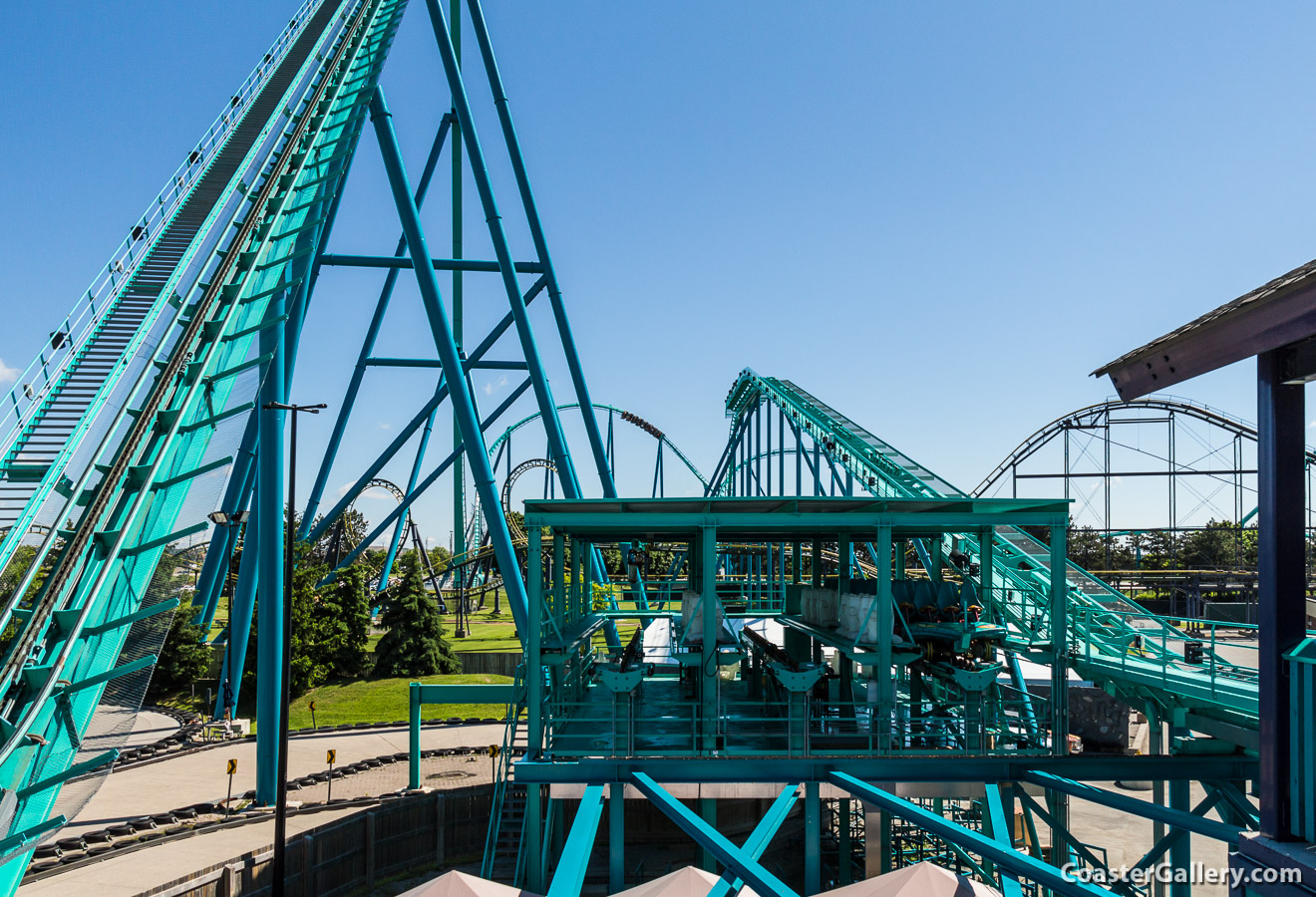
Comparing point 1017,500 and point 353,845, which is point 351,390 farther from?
point 1017,500

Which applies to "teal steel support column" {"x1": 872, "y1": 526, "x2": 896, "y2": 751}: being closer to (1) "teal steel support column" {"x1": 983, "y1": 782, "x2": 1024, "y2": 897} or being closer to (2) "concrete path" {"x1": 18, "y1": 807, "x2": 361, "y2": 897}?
(1) "teal steel support column" {"x1": 983, "y1": 782, "x2": 1024, "y2": 897}

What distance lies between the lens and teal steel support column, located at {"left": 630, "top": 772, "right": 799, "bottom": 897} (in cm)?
668

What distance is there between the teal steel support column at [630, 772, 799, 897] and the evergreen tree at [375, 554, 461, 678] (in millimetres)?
24162

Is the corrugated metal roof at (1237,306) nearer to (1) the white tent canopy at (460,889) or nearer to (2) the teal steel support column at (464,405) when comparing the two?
(1) the white tent canopy at (460,889)

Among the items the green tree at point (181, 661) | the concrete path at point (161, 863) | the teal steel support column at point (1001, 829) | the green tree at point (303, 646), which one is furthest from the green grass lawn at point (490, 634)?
the teal steel support column at point (1001, 829)

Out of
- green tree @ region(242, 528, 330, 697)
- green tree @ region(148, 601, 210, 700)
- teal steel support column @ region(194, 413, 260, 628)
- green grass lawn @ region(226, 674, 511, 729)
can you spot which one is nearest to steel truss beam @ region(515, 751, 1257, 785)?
teal steel support column @ region(194, 413, 260, 628)

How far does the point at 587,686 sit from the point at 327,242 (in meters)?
10.6

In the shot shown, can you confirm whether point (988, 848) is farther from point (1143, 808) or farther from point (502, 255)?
point (502, 255)

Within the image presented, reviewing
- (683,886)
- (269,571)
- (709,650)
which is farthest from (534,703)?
(269,571)

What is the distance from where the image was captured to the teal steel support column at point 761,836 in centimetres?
730

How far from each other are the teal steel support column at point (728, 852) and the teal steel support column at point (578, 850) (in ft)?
2.21

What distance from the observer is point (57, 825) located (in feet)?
18.8

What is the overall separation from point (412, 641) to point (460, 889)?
2511cm

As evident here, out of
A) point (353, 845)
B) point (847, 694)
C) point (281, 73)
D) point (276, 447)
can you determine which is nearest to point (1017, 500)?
point (847, 694)
